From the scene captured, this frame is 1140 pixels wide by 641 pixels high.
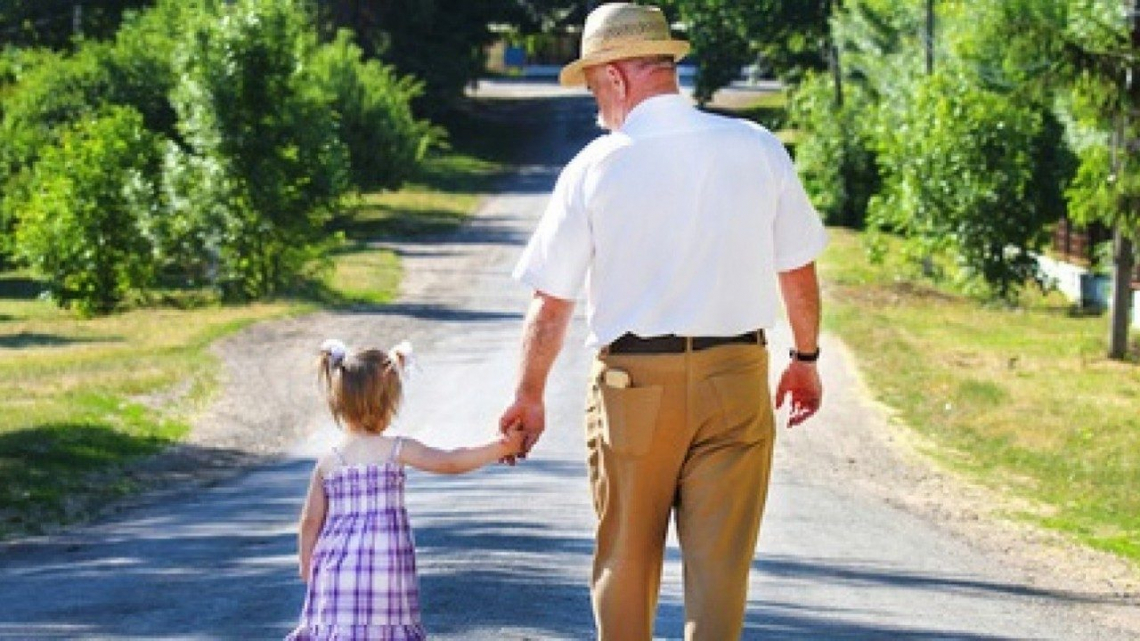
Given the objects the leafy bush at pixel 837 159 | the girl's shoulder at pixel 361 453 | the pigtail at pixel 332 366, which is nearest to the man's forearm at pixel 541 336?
the girl's shoulder at pixel 361 453

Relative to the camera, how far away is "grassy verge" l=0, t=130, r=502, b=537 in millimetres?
17531

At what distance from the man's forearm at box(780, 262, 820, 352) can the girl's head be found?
119 centimetres

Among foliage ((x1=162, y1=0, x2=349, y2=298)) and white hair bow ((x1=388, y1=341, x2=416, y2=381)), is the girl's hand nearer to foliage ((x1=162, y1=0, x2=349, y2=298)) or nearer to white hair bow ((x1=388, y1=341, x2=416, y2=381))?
white hair bow ((x1=388, y1=341, x2=416, y2=381))

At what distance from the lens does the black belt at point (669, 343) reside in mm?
→ 6824

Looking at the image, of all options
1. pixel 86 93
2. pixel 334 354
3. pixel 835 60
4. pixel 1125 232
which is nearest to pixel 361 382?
pixel 334 354

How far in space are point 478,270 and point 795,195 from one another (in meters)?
33.7

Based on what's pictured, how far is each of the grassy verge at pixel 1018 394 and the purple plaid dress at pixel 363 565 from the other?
868cm

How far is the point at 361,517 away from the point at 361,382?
1.28 ft

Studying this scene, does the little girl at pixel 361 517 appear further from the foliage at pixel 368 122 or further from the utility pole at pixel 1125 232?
the foliage at pixel 368 122

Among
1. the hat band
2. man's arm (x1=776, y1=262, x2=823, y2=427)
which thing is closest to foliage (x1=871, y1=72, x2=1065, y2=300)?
man's arm (x1=776, y1=262, x2=823, y2=427)

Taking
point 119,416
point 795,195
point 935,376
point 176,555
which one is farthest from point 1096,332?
point 795,195

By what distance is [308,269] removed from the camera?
35.8 metres

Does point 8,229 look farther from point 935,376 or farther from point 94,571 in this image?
point 94,571

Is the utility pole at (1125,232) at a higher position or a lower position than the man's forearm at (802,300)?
lower
